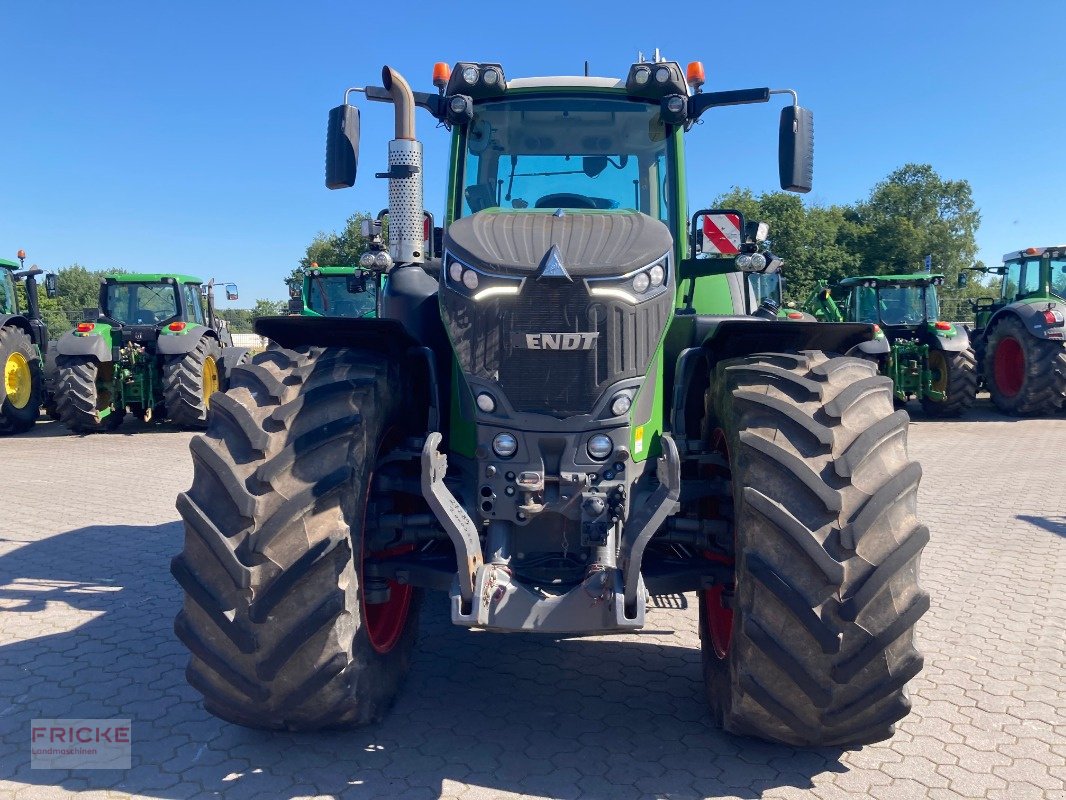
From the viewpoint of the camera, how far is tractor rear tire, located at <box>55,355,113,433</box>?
508 inches

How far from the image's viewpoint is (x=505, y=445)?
3.11m

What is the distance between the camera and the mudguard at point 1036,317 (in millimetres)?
14107

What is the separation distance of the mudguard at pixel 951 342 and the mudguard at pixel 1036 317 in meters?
1.04

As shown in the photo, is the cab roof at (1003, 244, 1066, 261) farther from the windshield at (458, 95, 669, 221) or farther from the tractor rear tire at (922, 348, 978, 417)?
the windshield at (458, 95, 669, 221)

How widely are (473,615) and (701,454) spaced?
1267mm

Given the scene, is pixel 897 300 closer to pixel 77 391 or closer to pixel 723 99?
pixel 723 99

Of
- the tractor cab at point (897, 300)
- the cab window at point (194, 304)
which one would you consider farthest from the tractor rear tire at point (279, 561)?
the tractor cab at point (897, 300)

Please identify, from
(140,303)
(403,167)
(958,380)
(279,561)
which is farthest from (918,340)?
(279,561)

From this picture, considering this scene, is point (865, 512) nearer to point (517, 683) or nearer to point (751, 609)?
point (751, 609)

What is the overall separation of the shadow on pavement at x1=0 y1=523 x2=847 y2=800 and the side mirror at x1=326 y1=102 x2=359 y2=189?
2430mm

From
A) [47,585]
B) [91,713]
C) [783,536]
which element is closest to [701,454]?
[783,536]

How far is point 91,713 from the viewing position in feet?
11.9

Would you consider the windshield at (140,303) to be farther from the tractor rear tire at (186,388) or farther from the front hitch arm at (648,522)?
the front hitch arm at (648,522)

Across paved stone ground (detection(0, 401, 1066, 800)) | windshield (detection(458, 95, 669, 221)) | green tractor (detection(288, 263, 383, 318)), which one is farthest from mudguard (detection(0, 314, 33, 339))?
windshield (detection(458, 95, 669, 221))
